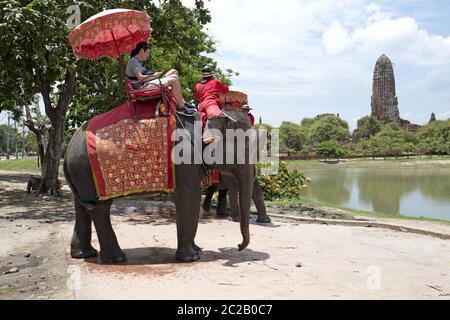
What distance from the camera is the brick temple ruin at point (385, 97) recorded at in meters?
102

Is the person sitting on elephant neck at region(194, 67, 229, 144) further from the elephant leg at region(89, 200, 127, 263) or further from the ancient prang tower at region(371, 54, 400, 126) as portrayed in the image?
the ancient prang tower at region(371, 54, 400, 126)

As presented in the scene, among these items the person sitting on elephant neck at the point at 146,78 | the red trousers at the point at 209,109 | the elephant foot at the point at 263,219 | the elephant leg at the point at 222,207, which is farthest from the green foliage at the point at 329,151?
the person sitting on elephant neck at the point at 146,78

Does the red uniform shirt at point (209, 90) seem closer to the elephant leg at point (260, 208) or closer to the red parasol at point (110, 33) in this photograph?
the red parasol at point (110, 33)

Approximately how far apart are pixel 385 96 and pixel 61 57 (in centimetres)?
9903

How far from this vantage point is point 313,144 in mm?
85250

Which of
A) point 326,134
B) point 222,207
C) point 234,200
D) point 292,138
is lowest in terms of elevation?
point 222,207

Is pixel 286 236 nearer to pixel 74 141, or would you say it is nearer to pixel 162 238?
pixel 162 238

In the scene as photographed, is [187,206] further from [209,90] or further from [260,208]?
[260,208]

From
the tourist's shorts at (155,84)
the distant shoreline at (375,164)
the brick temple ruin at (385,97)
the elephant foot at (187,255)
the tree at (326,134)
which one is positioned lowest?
the elephant foot at (187,255)

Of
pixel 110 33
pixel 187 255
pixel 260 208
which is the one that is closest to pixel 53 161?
pixel 260 208

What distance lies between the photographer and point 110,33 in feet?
21.8

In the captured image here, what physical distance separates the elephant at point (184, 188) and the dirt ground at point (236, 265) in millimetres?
265
